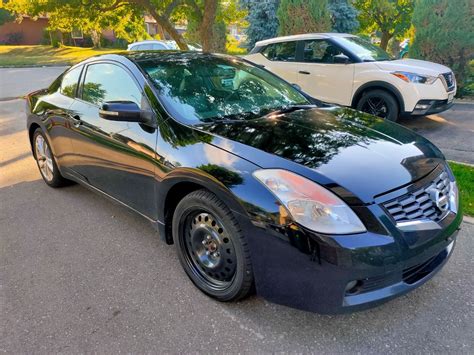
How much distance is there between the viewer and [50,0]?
10219 mm

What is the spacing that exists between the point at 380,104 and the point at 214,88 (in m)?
4.46

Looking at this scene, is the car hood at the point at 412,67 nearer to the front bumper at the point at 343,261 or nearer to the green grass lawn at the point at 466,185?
the green grass lawn at the point at 466,185

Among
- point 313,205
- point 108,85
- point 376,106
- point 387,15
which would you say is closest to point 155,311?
point 313,205

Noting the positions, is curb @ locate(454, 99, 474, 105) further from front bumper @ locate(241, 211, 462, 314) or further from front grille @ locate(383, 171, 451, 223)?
front bumper @ locate(241, 211, 462, 314)

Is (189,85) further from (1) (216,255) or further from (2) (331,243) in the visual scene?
(2) (331,243)

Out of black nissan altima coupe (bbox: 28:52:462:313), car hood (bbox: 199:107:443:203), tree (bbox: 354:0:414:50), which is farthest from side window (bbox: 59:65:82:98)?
tree (bbox: 354:0:414:50)

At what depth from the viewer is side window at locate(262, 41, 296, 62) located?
305 inches

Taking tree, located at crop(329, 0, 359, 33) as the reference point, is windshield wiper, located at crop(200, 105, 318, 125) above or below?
below

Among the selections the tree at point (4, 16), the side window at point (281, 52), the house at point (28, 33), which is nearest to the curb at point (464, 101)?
the side window at point (281, 52)

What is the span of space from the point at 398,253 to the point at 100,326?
5.98ft

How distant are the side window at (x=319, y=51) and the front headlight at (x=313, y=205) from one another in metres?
5.67

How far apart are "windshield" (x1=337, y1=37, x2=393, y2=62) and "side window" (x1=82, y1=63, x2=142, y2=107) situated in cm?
496

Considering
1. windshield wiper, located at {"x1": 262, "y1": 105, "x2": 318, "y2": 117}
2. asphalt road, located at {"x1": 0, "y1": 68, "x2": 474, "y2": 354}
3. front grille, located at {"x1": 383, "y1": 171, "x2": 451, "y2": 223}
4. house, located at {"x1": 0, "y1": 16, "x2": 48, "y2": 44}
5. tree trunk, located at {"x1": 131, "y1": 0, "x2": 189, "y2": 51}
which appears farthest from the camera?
house, located at {"x1": 0, "y1": 16, "x2": 48, "y2": 44}

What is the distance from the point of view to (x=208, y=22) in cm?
1101
